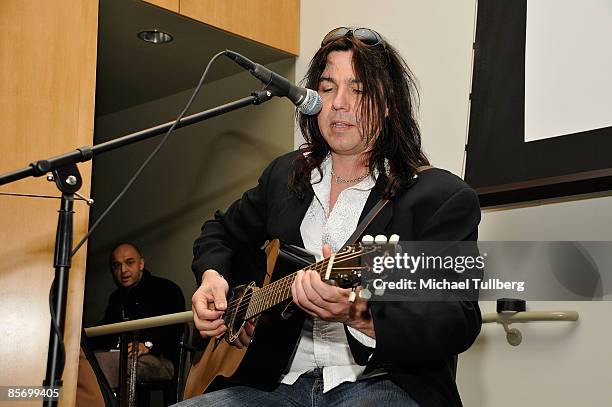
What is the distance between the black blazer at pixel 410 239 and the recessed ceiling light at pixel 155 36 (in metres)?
1.93

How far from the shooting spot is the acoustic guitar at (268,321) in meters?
1.33

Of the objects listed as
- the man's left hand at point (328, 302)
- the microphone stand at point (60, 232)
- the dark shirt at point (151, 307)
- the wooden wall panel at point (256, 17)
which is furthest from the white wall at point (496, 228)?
the dark shirt at point (151, 307)

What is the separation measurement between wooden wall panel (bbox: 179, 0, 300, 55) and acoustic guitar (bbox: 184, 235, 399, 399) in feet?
6.30

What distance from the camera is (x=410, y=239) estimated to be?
151 cm

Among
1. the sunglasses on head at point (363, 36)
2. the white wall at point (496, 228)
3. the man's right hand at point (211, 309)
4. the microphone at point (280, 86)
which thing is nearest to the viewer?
the microphone at point (280, 86)

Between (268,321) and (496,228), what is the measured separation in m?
1.31

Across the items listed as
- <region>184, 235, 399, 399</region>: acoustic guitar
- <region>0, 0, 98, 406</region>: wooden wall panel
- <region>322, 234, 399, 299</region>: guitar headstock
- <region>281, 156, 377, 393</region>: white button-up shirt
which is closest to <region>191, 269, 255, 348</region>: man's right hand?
<region>184, 235, 399, 399</region>: acoustic guitar

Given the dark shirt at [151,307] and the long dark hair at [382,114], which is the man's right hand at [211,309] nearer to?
the long dark hair at [382,114]

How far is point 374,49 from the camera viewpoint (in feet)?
5.81

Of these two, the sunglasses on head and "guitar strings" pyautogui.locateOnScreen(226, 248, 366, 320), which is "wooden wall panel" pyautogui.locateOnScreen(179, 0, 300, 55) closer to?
the sunglasses on head

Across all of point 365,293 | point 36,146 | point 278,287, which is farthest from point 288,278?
point 36,146

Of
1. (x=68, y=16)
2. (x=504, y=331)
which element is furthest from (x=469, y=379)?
(x=68, y=16)

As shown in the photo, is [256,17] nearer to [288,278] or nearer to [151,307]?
[151,307]

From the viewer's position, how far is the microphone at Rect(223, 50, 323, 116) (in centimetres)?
147
